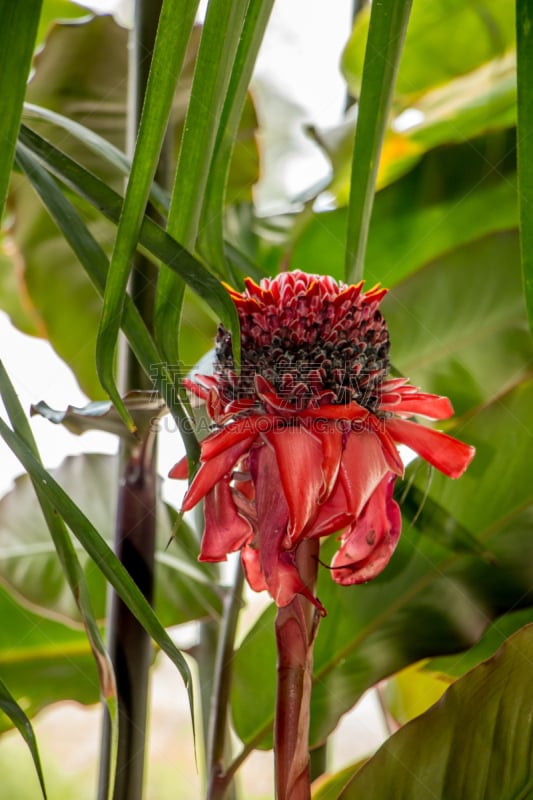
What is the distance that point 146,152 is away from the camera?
0.22 m

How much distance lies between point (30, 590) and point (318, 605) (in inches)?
14.5

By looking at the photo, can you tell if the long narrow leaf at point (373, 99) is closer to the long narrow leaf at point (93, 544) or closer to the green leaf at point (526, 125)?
the green leaf at point (526, 125)

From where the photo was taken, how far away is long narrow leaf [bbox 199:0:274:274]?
259 mm

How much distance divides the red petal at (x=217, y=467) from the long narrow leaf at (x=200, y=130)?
5cm

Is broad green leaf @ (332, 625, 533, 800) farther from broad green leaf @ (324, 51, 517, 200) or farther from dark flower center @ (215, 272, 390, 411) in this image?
broad green leaf @ (324, 51, 517, 200)

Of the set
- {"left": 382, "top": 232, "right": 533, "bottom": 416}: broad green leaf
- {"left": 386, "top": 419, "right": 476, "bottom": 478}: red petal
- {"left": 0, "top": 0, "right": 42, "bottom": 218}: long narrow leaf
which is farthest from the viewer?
{"left": 382, "top": 232, "right": 533, "bottom": 416}: broad green leaf

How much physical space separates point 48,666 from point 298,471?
42cm

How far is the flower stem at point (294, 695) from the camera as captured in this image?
27 cm

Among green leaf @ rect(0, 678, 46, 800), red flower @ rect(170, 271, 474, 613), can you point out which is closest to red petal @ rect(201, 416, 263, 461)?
red flower @ rect(170, 271, 474, 613)

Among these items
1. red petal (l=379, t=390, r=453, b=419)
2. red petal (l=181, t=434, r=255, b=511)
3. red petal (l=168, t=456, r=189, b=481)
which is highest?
red petal (l=168, t=456, r=189, b=481)

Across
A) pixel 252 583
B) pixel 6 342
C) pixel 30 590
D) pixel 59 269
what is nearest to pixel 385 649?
pixel 252 583

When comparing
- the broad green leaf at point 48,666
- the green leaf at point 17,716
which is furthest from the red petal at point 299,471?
the broad green leaf at point 48,666

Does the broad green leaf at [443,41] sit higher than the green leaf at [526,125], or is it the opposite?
the broad green leaf at [443,41]

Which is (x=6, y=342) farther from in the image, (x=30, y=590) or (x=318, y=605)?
(x=318, y=605)
